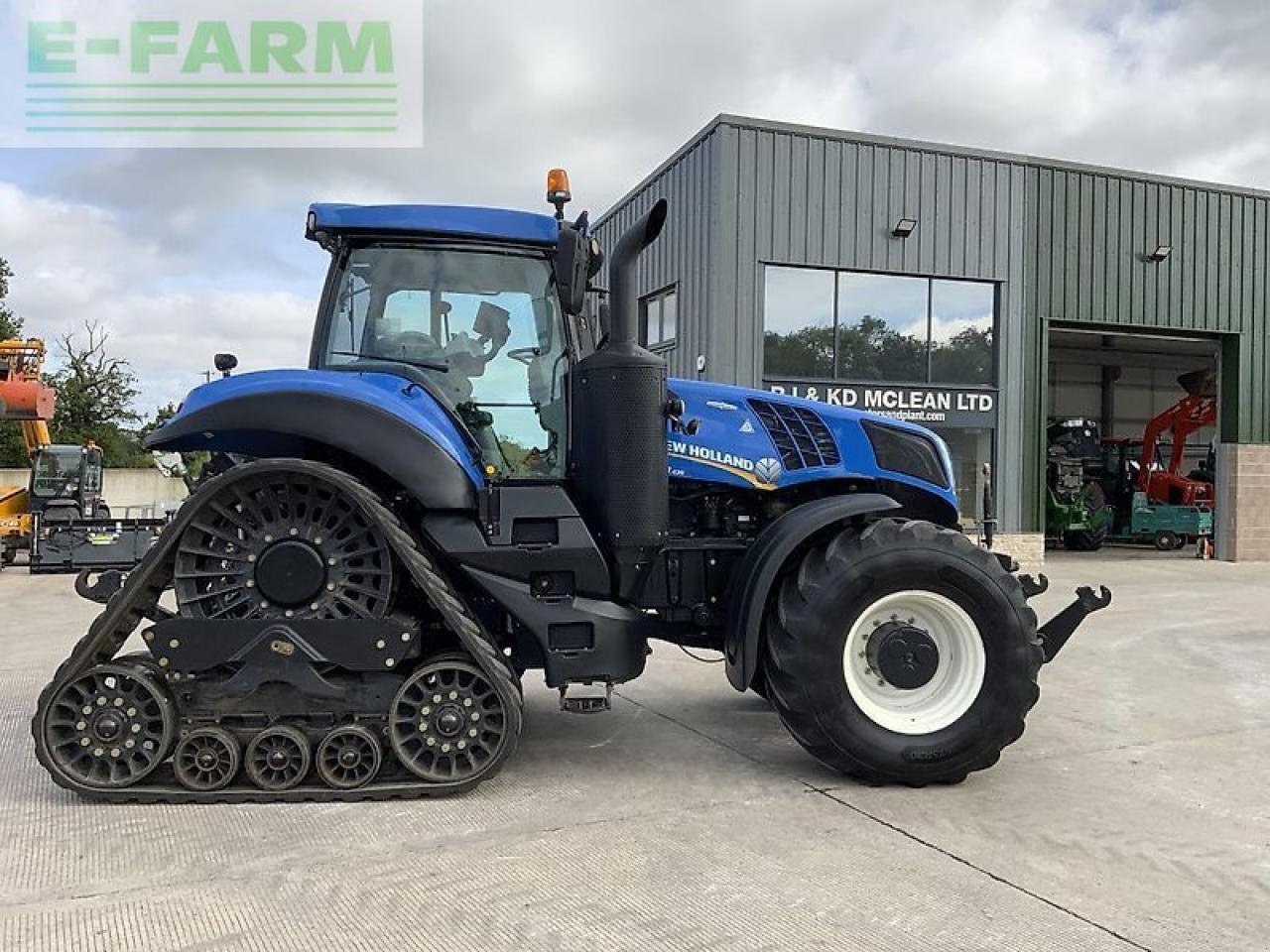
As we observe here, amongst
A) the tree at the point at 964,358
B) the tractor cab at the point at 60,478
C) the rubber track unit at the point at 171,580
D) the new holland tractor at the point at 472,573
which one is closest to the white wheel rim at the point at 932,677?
the new holland tractor at the point at 472,573

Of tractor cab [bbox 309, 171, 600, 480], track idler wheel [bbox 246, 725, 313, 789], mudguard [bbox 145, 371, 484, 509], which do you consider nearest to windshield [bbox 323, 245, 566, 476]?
tractor cab [bbox 309, 171, 600, 480]

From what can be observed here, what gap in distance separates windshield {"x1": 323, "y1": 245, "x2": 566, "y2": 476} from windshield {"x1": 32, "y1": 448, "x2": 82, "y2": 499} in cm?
1505

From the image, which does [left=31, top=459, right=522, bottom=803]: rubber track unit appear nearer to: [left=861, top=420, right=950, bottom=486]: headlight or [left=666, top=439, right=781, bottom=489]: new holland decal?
[left=666, top=439, right=781, bottom=489]: new holland decal

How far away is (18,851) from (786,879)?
111 inches

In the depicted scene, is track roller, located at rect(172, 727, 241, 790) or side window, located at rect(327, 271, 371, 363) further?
side window, located at rect(327, 271, 371, 363)

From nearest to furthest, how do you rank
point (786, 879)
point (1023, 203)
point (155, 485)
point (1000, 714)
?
point (786, 879) → point (1000, 714) → point (1023, 203) → point (155, 485)

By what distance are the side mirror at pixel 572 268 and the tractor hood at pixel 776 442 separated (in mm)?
718

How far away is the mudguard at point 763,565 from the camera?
445 cm

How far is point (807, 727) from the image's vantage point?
4465 millimetres

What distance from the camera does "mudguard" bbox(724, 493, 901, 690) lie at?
175 inches

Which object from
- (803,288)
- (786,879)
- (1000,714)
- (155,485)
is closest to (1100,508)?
(803,288)

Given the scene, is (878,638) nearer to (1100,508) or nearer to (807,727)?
(807,727)

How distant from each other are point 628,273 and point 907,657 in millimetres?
2139

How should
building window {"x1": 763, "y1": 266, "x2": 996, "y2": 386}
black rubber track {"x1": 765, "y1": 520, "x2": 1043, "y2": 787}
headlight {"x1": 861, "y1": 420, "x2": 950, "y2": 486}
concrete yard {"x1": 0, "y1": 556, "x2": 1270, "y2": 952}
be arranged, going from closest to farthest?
1. concrete yard {"x1": 0, "y1": 556, "x2": 1270, "y2": 952}
2. black rubber track {"x1": 765, "y1": 520, "x2": 1043, "y2": 787}
3. headlight {"x1": 861, "y1": 420, "x2": 950, "y2": 486}
4. building window {"x1": 763, "y1": 266, "x2": 996, "y2": 386}
